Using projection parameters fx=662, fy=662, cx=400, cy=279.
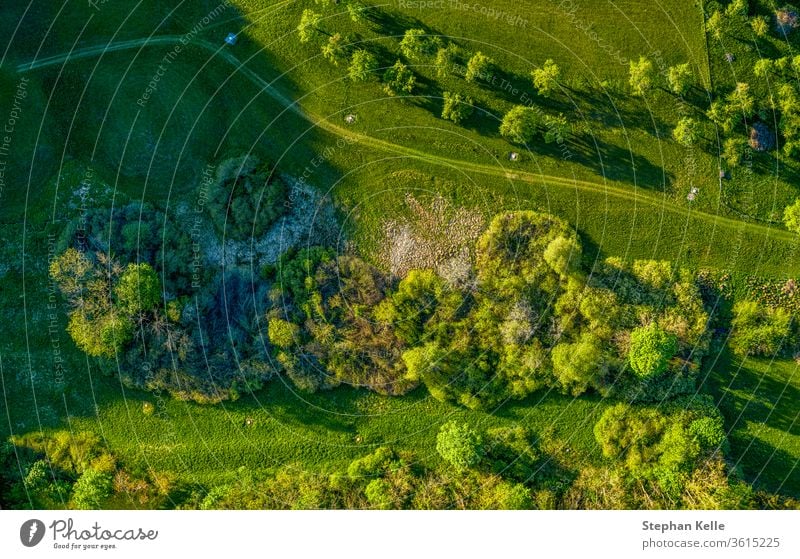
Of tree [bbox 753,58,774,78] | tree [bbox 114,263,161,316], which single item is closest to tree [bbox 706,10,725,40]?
tree [bbox 753,58,774,78]

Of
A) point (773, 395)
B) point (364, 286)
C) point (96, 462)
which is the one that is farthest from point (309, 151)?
point (773, 395)

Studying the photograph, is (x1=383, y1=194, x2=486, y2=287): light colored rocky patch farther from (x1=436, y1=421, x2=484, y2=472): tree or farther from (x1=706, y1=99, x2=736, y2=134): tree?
(x1=706, y1=99, x2=736, y2=134): tree

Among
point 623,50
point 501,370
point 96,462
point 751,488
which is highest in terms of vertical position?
point 623,50

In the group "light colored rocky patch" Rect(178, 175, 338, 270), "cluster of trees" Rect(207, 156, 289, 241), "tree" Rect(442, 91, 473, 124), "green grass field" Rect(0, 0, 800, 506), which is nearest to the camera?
"tree" Rect(442, 91, 473, 124)

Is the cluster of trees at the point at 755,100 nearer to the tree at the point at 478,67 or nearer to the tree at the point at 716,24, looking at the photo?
the tree at the point at 716,24

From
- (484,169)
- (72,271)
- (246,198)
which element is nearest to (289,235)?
(246,198)

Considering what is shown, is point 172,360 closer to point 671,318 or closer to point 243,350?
point 243,350
